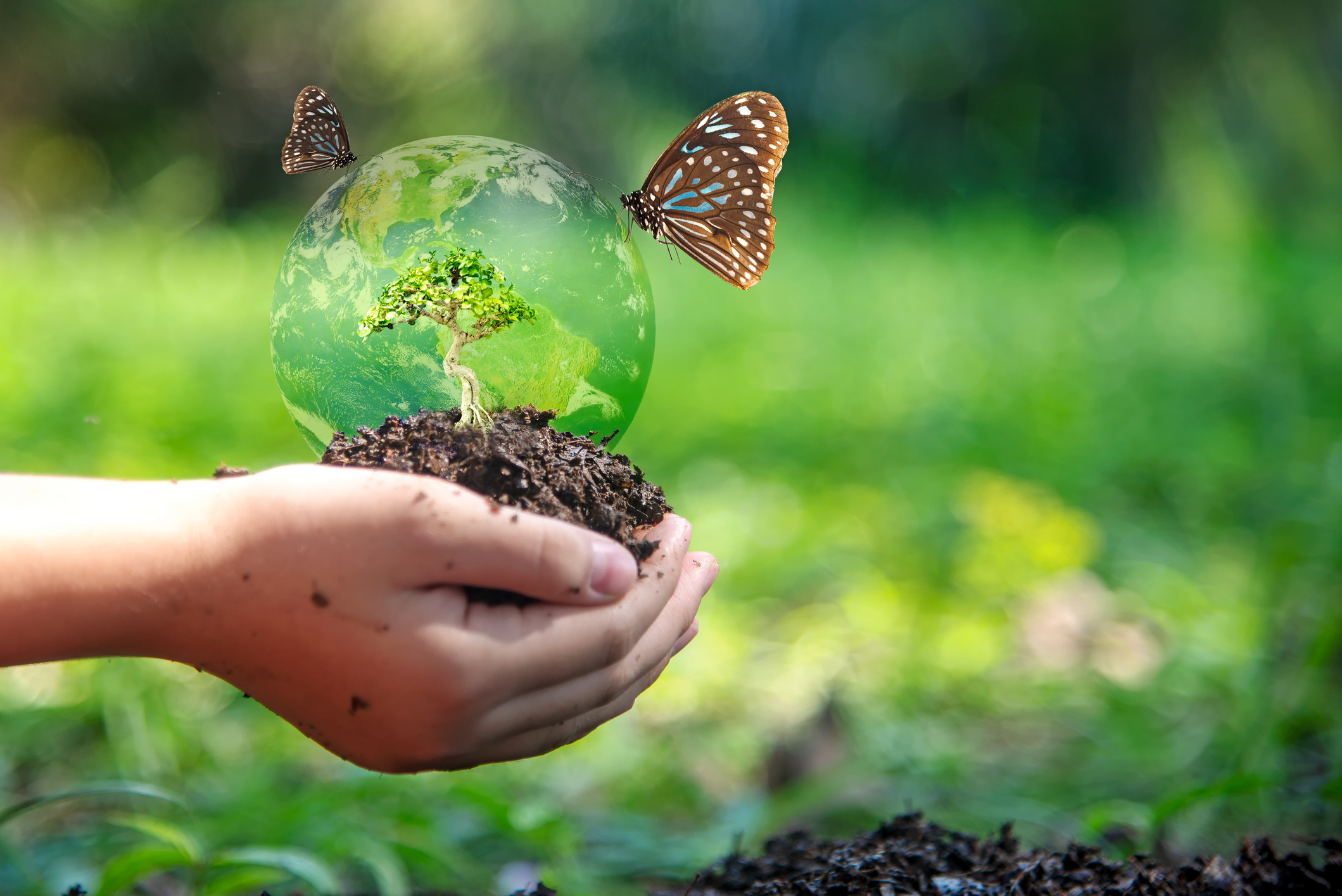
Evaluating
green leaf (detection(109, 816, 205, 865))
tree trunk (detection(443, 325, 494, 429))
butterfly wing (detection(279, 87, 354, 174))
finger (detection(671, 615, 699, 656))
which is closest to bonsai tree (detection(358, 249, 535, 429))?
tree trunk (detection(443, 325, 494, 429))

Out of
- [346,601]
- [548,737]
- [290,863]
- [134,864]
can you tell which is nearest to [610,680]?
[548,737]

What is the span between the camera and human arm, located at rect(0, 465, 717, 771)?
1097mm

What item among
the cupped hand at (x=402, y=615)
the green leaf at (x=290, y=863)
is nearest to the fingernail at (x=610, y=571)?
the cupped hand at (x=402, y=615)

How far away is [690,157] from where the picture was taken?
5.20ft

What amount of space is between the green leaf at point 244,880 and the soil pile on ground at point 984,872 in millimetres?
858

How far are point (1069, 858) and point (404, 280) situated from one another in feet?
4.87

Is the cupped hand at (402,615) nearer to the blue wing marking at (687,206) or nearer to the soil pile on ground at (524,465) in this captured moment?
the soil pile on ground at (524,465)

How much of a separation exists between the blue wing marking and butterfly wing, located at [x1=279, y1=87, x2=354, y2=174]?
551 mm

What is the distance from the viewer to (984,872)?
1583 mm

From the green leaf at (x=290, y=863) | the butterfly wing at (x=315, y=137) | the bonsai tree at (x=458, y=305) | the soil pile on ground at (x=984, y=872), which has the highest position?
the butterfly wing at (x=315, y=137)

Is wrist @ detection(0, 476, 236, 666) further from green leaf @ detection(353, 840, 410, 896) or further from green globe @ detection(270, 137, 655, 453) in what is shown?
green leaf @ detection(353, 840, 410, 896)

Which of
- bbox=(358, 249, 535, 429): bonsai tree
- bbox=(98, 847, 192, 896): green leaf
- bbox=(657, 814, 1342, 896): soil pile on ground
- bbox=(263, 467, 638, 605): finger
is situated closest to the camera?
bbox=(263, 467, 638, 605): finger

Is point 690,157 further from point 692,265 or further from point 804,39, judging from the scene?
point 804,39

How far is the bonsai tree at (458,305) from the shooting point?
1396 millimetres
